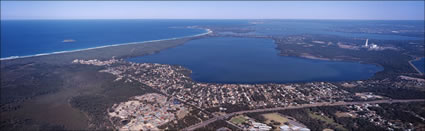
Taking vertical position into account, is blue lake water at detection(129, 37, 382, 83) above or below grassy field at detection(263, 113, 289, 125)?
above

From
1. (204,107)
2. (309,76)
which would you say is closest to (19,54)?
(204,107)

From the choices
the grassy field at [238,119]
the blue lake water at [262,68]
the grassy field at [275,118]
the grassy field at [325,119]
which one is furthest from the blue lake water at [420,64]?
the grassy field at [238,119]

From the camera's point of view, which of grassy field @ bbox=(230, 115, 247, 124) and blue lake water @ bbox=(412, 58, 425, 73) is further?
blue lake water @ bbox=(412, 58, 425, 73)

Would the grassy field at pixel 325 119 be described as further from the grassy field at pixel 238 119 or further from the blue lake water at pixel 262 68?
the blue lake water at pixel 262 68

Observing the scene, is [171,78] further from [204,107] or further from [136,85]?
[204,107]

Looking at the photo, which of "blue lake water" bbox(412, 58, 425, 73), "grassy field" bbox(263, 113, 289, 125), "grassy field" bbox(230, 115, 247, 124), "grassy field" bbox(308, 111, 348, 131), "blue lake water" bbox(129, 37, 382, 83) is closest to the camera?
"grassy field" bbox(308, 111, 348, 131)

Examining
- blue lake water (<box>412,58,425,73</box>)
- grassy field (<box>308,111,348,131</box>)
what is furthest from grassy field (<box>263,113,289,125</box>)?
blue lake water (<box>412,58,425,73</box>)

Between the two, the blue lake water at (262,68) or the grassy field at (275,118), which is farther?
the blue lake water at (262,68)

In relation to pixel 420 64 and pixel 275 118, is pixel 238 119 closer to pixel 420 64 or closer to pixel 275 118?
pixel 275 118

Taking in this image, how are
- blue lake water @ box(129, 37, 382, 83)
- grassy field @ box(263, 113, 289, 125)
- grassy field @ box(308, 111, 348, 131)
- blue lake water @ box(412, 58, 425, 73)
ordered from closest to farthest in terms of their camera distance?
grassy field @ box(308, 111, 348, 131) → grassy field @ box(263, 113, 289, 125) → blue lake water @ box(129, 37, 382, 83) → blue lake water @ box(412, 58, 425, 73)

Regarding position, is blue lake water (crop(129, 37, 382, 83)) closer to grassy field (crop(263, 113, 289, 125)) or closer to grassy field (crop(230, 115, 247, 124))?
grassy field (crop(263, 113, 289, 125))

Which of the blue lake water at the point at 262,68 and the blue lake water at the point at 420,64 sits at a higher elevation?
the blue lake water at the point at 420,64
